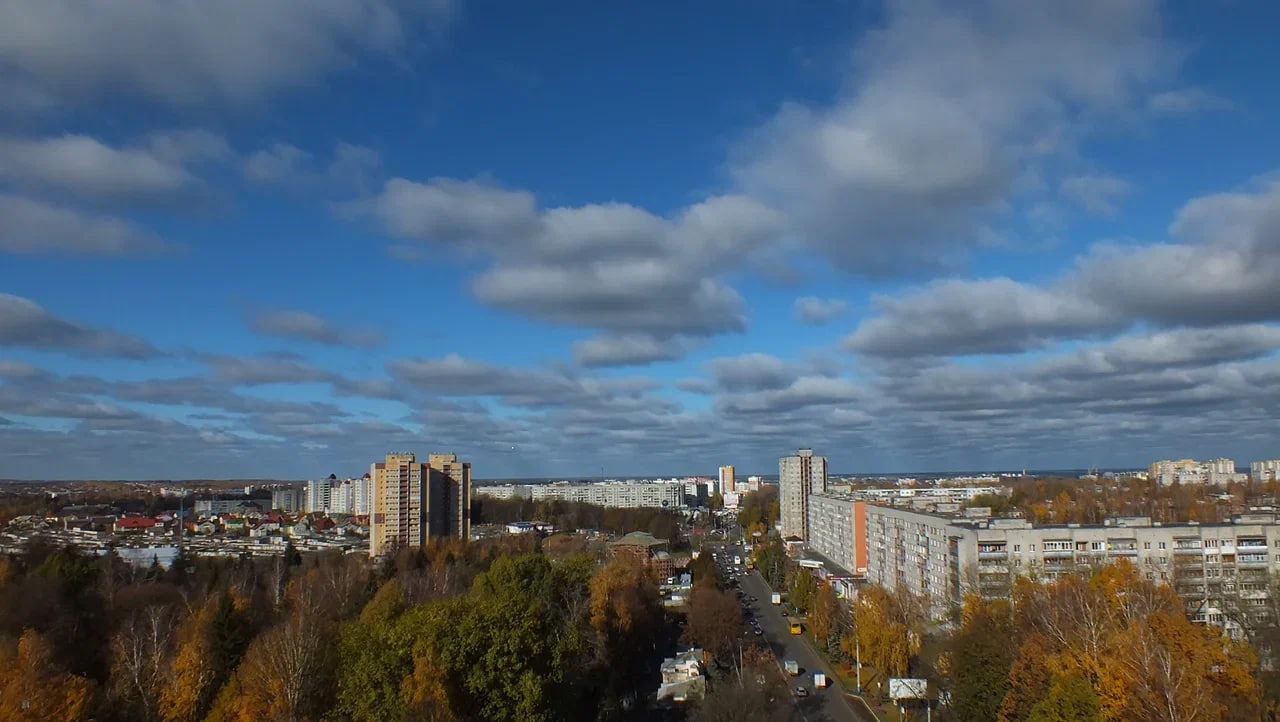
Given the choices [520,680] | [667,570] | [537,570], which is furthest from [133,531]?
[520,680]

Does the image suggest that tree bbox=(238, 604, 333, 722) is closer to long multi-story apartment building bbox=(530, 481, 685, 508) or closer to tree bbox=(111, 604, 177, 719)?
tree bbox=(111, 604, 177, 719)

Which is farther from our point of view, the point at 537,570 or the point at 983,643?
the point at 537,570

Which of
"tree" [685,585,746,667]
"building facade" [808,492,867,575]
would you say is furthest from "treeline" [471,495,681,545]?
"tree" [685,585,746,667]

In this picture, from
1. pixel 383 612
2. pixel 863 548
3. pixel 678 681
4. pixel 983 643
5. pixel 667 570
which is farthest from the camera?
pixel 667 570

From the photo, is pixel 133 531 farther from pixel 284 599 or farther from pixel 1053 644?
pixel 1053 644

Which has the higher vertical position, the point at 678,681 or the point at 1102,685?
the point at 1102,685
